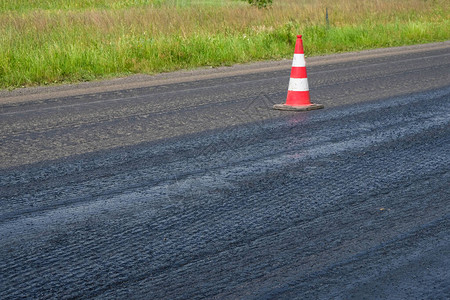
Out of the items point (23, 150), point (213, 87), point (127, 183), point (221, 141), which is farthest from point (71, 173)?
point (213, 87)

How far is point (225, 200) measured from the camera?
4.38 meters

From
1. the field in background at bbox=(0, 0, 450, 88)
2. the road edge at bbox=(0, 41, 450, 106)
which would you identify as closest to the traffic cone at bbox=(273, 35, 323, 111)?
the road edge at bbox=(0, 41, 450, 106)

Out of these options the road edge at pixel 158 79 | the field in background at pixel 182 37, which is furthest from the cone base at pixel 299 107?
the field in background at pixel 182 37

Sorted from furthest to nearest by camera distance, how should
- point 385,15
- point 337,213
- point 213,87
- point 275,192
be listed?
point 385,15 → point 213,87 → point 275,192 → point 337,213

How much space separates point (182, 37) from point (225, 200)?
10831 mm

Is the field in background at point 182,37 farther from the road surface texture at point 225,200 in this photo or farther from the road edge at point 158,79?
the road surface texture at point 225,200

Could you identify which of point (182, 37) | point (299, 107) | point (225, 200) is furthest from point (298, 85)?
point (182, 37)

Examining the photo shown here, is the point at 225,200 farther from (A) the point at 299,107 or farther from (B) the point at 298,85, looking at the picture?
(B) the point at 298,85

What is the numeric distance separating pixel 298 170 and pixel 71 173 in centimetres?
174

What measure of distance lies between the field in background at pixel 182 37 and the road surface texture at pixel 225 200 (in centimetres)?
323

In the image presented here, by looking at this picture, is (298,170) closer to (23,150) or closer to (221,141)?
(221,141)

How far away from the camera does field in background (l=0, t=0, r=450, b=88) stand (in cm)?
1171

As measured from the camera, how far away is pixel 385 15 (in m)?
22.4

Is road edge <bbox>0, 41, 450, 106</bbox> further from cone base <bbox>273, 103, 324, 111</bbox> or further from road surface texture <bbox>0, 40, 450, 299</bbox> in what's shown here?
cone base <bbox>273, 103, 324, 111</bbox>
